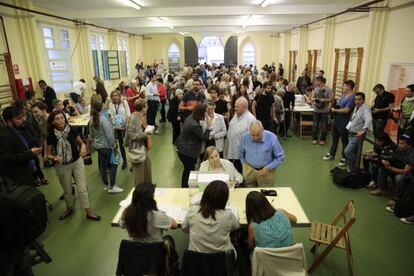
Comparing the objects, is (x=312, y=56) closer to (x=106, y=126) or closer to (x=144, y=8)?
(x=144, y=8)

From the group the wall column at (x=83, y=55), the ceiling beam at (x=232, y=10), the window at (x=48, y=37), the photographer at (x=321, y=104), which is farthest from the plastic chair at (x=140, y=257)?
the wall column at (x=83, y=55)

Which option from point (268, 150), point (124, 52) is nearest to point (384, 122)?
point (268, 150)

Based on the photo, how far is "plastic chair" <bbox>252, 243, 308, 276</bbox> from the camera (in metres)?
2.04

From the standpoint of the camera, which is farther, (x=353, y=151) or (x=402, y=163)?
(x=353, y=151)

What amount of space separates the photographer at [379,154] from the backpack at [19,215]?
4.30 meters

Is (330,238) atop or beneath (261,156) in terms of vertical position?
beneath

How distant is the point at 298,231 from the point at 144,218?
222cm

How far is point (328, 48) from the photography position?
10.5 meters

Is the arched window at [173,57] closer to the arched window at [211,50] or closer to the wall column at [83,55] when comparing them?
the arched window at [211,50]

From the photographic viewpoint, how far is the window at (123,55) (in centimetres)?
1526

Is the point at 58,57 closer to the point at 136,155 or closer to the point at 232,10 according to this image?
the point at 232,10

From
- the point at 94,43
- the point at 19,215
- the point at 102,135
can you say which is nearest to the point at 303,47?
the point at 94,43

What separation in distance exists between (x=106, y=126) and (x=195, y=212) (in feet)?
8.25

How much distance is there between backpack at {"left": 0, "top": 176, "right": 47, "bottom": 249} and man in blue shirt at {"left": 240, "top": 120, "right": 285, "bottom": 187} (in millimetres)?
2259
